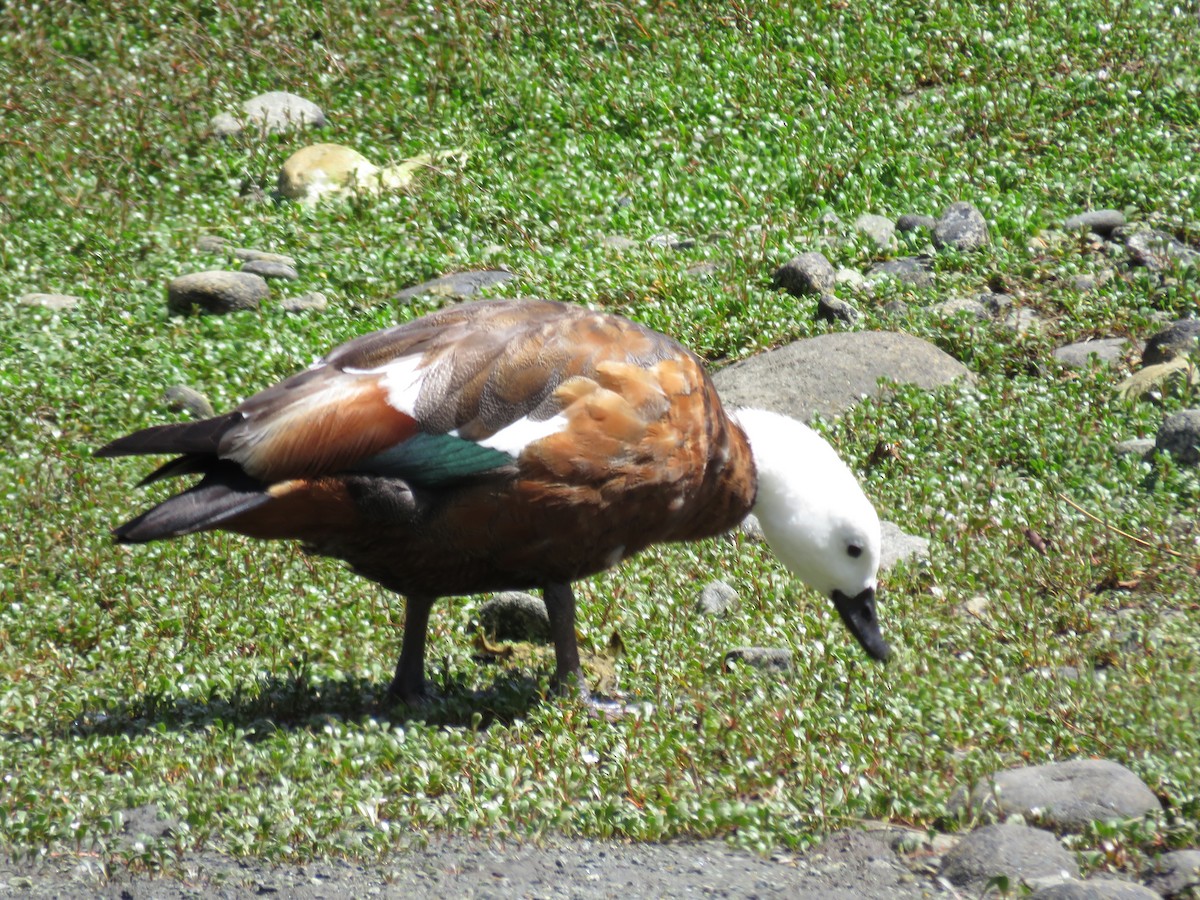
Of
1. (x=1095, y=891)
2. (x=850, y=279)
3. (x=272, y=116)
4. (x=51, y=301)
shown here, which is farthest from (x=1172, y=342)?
(x=272, y=116)

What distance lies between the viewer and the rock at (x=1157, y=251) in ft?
30.1

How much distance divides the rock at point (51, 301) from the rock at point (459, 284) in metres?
1.99

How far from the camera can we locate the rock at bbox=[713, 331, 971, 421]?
318 inches

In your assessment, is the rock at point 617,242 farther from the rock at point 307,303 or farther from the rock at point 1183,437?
the rock at point 1183,437

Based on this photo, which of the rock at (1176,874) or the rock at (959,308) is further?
the rock at (959,308)

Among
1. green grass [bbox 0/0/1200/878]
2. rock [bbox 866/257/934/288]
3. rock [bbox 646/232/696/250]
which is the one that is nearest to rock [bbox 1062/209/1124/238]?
green grass [bbox 0/0/1200/878]

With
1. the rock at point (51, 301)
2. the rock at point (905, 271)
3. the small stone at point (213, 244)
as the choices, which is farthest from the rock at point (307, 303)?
the rock at point (905, 271)

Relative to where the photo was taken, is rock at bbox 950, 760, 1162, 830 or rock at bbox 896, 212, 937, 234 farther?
rock at bbox 896, 212, 937, 234

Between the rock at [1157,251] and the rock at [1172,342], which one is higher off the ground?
the rock at [1172,342]

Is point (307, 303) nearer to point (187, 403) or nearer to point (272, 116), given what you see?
point (187, 403)

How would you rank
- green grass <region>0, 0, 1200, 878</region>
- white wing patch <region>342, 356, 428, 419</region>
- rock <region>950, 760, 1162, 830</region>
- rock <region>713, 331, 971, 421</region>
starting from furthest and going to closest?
rock <region>713, 331, 971, 421</region>, white wing patch <region>342, 356, 428, 419</region>, green grass <region>0, 0, 1200, 878</region>, rock <region>950, 760, 1162, 830</region>

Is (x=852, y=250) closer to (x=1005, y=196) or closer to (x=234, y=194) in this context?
(x=1005, y=196)

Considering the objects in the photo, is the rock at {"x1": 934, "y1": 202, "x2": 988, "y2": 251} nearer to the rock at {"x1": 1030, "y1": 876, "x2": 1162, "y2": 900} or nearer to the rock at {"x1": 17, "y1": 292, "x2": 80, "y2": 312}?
the rock at {"x1": 17, "y1": 292, "x2": 80, "y2": 312}

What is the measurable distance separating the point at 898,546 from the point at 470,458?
241 centimetres
